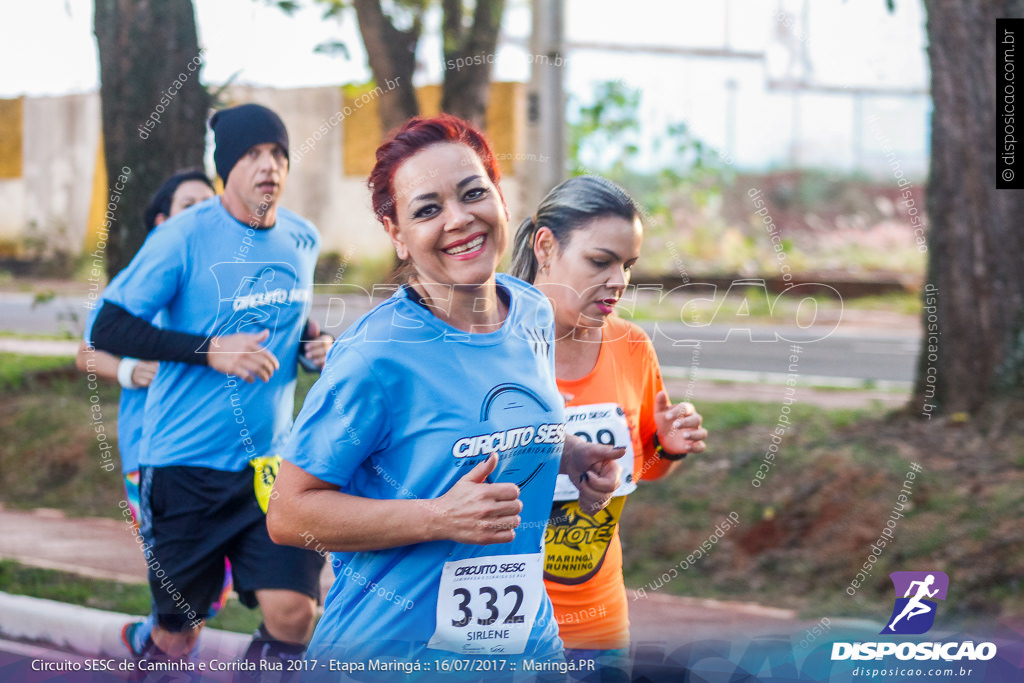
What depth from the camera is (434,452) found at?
2008 mm

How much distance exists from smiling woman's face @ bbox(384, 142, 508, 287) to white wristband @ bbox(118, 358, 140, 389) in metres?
1.91

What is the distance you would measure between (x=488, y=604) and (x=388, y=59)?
569cm

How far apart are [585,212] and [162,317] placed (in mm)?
1546

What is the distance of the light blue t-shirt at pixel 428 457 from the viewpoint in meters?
1.98

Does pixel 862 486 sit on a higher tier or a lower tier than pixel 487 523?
lower

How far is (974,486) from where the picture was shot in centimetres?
540

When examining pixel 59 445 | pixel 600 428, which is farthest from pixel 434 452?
pixel 59 445

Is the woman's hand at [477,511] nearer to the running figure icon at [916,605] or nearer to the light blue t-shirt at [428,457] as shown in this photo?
the light blue t-shirt at [428,457]

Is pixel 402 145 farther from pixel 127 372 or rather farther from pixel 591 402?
pixel 127 372

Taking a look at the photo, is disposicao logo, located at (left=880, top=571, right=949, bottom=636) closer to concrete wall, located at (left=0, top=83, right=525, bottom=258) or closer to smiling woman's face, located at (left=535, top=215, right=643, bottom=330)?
smiling woman's face, located at (left=535, top=215, right=643, bottom=330)

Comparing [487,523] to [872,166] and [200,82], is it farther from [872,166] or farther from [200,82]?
[872,166]

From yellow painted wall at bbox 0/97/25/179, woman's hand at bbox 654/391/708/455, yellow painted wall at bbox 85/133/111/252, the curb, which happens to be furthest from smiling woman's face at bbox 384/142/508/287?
yellow painted wall at bbox 0/97/25/179

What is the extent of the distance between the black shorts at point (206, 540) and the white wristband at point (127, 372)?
1.16 ft

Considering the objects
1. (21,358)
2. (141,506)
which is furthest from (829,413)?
(21,358)
